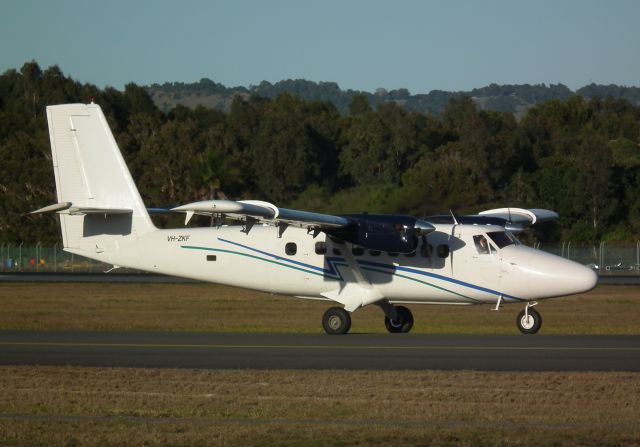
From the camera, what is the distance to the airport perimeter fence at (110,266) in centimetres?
5309

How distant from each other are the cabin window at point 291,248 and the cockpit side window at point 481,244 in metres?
3.96

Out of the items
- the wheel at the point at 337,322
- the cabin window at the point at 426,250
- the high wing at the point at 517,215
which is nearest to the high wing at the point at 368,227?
the cabin window at the point at 426,250

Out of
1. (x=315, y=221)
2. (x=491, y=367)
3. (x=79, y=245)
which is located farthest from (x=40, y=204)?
(x=491, y=367)

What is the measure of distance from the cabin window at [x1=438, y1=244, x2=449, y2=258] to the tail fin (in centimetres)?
655

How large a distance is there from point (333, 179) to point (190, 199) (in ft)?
48.0

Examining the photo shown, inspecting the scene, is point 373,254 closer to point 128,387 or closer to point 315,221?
point 315,221

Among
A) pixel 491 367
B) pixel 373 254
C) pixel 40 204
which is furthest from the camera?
pixel 40 204

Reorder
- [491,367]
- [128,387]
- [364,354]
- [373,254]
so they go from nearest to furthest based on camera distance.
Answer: [128,387], [491,367], [364,354], [373,254]

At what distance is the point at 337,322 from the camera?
76.4 feet

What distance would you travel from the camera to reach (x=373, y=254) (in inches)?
929

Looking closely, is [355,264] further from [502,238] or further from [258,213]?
[258,213]

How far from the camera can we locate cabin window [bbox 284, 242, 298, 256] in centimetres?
2405

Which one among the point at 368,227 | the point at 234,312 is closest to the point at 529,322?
the point at 368,227

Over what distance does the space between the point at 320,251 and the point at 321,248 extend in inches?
2.8
